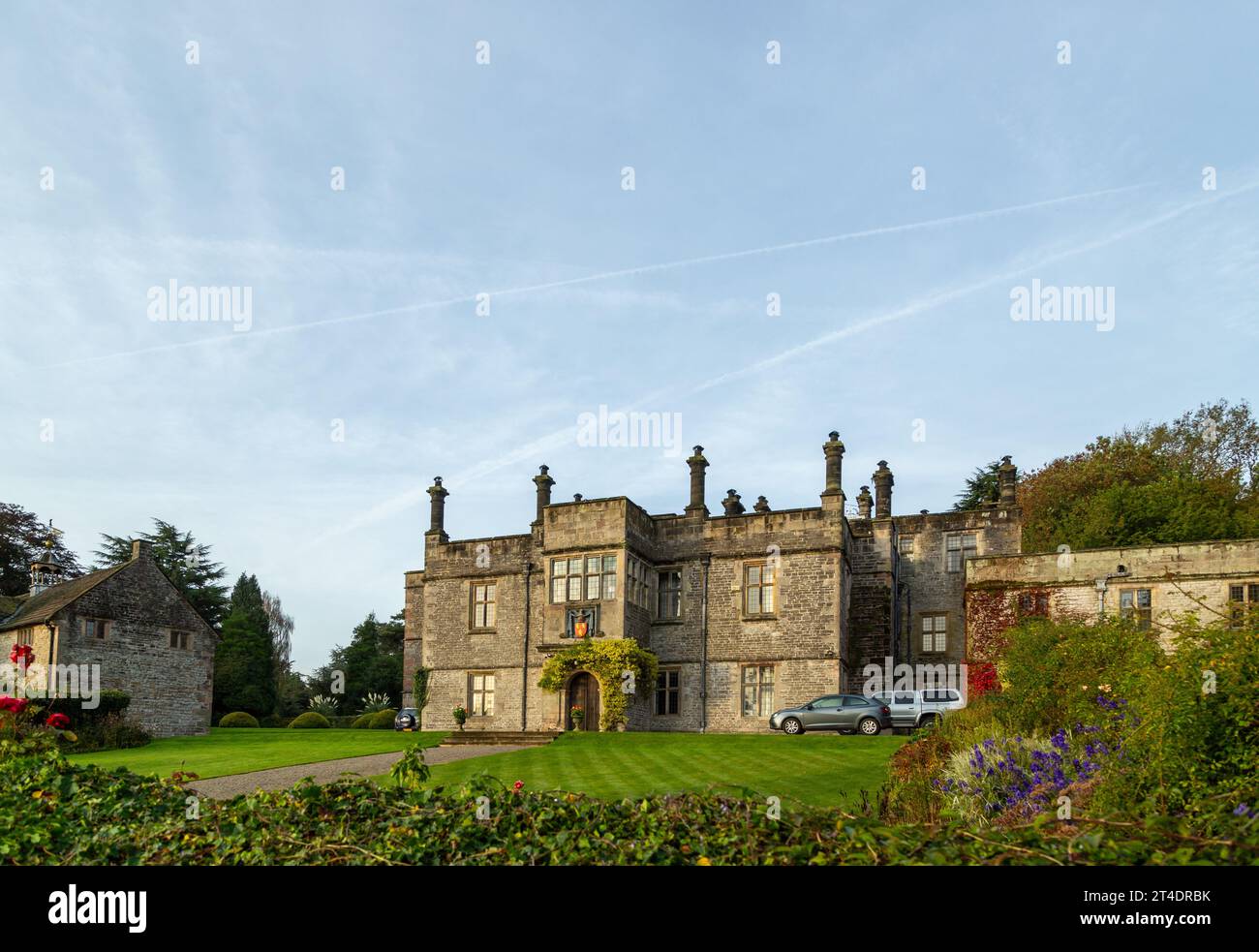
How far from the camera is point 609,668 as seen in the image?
95.2 feet

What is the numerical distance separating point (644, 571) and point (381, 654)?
34889 millimetres

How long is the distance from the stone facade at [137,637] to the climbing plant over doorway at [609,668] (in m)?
14.0

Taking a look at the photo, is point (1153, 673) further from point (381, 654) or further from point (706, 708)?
point (381, 654)

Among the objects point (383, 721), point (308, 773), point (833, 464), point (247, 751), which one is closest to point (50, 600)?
point (383, 721)

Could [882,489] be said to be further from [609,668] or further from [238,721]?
[238,721]

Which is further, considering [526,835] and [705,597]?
[705,597]

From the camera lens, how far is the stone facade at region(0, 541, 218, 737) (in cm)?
3225

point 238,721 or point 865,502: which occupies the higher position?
point 865,502

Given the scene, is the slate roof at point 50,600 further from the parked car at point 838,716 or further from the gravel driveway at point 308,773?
the parked car at point 838,716

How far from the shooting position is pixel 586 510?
1195 inches

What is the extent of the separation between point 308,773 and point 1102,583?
20.2 m

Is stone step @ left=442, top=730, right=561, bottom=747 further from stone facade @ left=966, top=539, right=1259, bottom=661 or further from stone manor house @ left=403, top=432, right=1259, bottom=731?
stone facade @ left=966, top=539, right=1259, bottom=661

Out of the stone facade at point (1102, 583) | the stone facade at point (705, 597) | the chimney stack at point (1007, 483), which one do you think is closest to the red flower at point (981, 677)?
the stone facade at point (1102, 583)
